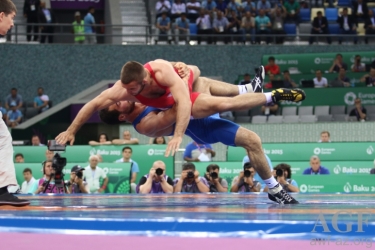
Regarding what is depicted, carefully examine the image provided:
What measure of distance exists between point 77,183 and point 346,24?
8.88 meters

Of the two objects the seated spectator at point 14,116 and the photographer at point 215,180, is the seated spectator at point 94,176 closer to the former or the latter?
the photographer at point 215,180

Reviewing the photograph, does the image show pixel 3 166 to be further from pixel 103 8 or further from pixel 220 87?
pixel 103 8

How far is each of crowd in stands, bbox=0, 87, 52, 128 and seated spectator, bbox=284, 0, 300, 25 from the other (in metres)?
5.28

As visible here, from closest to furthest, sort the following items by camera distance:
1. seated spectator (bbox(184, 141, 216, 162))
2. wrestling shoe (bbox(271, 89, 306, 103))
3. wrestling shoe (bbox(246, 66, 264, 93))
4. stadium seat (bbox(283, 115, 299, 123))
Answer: wrestling shoe (bbox(271, 89, 306, 103))
wrestling shoe (bbox(246, 66, 264, 93))
seated spectator (bbox(184, 141, 216, 162))
stadium seat (bbox(283, 115, 299, 123))

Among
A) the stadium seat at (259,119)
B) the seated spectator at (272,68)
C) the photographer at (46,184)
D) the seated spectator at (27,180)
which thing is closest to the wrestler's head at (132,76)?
the photographer at (46,184)

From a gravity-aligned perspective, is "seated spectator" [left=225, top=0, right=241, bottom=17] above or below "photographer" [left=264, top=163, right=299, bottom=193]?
above

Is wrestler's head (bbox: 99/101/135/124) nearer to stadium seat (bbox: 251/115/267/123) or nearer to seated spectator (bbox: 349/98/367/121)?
stadium seat (bbox: 251/115/267/123)

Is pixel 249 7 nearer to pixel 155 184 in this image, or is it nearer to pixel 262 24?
pixel 262 24

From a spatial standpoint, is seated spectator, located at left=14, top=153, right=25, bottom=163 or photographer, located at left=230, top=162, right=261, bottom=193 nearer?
photographer, located at left=230, top=162, right=261, bottom=193

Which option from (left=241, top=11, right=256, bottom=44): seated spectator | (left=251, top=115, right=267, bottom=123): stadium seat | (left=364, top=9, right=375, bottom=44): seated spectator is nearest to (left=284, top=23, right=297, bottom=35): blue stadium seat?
(left=241, top=11, right=256, bottom=44): seated spectator

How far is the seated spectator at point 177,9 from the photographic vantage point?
1493 centimetres

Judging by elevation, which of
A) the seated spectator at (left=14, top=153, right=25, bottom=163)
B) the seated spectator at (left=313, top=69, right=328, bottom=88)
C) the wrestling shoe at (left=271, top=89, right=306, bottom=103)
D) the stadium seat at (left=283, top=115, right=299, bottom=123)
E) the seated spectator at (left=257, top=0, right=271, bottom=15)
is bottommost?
the seated spectator at (left=14, top=153, right=25, bottom=163)

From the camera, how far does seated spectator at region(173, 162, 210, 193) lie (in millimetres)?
7535

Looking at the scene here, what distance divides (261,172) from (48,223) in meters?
2.34
